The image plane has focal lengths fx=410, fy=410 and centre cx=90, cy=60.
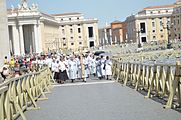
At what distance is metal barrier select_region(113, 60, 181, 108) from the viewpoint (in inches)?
403

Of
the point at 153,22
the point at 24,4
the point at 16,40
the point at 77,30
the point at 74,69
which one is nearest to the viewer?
the point at 74,69

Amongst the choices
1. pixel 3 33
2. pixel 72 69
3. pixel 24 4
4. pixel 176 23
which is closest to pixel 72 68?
pixel 72 69

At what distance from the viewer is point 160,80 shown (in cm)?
1205

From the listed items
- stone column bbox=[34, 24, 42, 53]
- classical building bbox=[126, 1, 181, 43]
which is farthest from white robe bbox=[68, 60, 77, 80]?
classical building bbox=[126, 1, 181, 43]

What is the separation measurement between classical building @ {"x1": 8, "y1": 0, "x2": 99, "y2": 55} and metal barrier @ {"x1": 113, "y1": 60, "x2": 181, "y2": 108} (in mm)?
65360

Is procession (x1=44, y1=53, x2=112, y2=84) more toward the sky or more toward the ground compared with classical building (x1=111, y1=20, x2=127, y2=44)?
more toward the ground

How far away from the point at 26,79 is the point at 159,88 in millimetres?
3943

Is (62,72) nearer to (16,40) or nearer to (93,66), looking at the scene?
(93,66)

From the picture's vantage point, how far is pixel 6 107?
8.67 meters

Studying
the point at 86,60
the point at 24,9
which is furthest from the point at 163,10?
the point at 86,60

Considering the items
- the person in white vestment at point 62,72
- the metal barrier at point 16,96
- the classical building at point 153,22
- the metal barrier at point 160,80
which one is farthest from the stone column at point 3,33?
the classical building at point 153,22

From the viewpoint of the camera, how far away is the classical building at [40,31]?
98500mm

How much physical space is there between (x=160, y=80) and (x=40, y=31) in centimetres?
8941

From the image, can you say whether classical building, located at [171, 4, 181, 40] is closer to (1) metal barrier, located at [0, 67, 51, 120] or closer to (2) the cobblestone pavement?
(2) the cobblestone pavement
